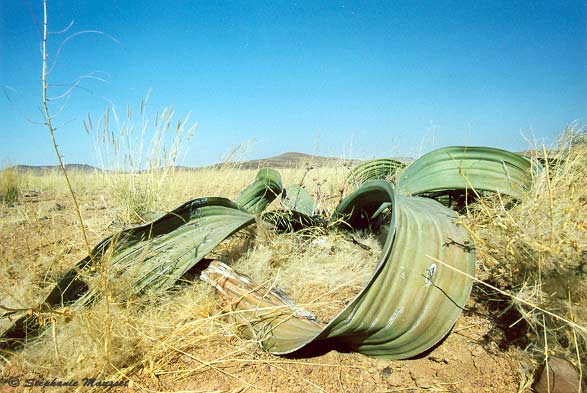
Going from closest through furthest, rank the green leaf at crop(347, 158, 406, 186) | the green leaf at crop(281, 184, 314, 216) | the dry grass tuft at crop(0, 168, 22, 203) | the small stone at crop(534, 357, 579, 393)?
1. the small stone at crop(534, 357, 579, 393)
2. the green leaf at crop(281, 184, 314, 216)
3. the green leaf at crop(347, 158, 406, 186)
4. the dry grass tuft at crop(0, 168, 22, 203)

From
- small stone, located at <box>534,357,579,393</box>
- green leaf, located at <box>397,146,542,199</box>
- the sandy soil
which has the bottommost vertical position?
the sandy soil

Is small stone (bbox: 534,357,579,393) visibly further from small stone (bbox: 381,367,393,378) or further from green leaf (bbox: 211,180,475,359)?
small stone (bbox: 381,367,393,378)

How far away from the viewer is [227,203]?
5.42ft

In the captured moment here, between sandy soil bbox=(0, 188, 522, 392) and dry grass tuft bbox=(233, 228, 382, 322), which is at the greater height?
dry grass tuft bbox=(233, 228, 382, 322)

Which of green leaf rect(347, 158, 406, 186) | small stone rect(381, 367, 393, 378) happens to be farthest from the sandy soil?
green leaf rect(347, 158, 406, 186)

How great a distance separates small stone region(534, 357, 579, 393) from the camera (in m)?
0.78

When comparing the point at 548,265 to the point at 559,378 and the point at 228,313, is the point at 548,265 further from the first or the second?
the point at 228,313

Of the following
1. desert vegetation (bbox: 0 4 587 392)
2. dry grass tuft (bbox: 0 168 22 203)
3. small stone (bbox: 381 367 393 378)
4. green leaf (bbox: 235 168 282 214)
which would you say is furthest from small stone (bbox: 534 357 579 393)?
dry grass tuft (bbox: 0 168 22 203)

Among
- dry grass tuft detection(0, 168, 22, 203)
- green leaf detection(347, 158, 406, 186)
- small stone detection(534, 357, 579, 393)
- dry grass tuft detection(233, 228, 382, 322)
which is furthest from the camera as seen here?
dry grass tuft detection(0, 168, 22, 203)

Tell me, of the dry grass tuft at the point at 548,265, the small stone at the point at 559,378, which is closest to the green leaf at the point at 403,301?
the dry grass tuft at the point at 548,265

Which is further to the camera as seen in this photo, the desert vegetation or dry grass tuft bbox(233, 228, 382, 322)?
dry grass tuft bbox(233, 228, 382, 322)

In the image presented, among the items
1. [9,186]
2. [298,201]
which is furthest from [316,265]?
[9,186]

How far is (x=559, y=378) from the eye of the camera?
2.63 feet

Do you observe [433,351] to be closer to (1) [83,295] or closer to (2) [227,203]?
(2) [227,203]
